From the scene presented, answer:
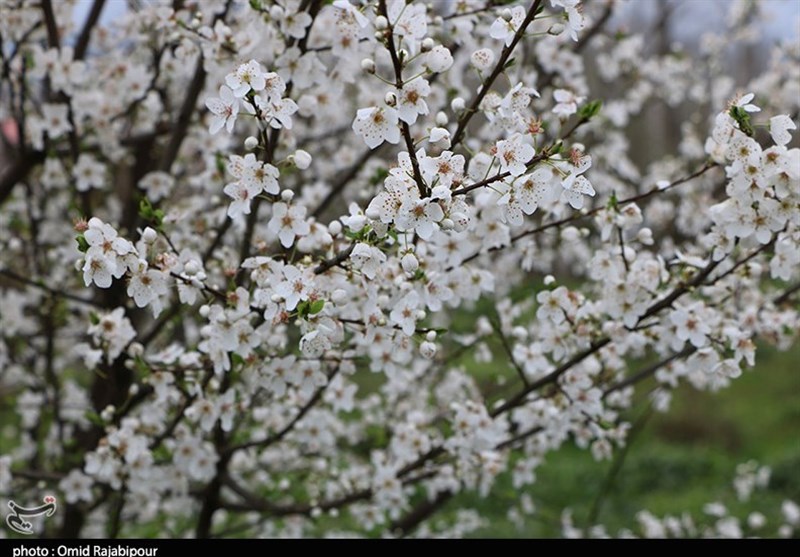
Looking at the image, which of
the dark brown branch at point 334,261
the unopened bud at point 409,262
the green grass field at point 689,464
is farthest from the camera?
the green grass field at point 689,464

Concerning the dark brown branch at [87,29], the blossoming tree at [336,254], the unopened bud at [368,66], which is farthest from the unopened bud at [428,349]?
the dark brown branch at [87,29]

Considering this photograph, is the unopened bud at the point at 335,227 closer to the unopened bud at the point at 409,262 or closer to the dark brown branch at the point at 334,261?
the dark brown branch at the point at 334,261

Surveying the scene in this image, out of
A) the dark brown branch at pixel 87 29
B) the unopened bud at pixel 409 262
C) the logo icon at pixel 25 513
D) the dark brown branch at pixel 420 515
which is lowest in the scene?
the dark brown branch at pixel 420 515

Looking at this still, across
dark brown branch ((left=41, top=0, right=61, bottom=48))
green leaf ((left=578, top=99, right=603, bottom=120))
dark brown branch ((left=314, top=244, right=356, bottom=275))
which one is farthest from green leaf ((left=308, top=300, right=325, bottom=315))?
dark brown branch ((left=41, top=0, right=61, bottom=48))

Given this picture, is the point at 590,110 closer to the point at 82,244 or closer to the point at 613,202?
the point at 613,202

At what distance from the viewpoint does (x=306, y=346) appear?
78.1 inches

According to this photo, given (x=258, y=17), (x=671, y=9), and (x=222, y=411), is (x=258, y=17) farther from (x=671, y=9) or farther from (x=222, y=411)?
(x=671, y=9)

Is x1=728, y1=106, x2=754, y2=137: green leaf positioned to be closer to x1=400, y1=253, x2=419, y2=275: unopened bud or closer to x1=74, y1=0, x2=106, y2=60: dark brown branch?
x1=400, y1=253, x2=419, y2=275: unopened bud

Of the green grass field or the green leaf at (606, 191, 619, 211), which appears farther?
the green grass field

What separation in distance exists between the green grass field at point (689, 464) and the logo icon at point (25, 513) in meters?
4.24

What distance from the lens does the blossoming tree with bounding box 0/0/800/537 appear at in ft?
6.48

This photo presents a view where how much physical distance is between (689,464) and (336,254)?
825 cm

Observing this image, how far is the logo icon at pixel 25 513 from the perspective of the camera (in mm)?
3236

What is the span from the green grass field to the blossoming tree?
316 centimetres
